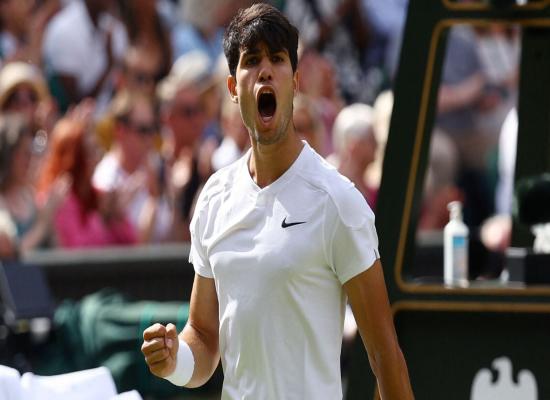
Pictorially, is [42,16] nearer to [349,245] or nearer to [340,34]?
[340,34]

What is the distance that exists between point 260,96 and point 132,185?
585cm

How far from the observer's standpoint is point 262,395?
3.20 m

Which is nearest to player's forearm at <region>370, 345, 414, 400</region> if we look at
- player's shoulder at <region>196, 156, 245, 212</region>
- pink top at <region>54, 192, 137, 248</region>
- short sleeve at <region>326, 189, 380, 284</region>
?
short sleeve at <region>326, 189, 380, 284</region>

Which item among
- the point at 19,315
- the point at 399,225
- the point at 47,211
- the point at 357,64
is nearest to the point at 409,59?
the point at 399,225

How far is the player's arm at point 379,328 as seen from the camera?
3217 millimetres

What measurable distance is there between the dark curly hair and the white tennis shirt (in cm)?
29

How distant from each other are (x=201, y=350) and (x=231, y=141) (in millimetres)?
5552

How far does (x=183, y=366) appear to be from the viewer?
3.32 metres

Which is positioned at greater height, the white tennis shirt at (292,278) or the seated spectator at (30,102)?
the seated spectator at (30,102)

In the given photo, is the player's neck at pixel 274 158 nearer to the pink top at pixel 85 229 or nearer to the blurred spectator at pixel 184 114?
the pink top at pixel 85 229

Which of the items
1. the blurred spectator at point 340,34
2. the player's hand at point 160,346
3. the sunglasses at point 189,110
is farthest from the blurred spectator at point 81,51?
the player's hand at point 160,346

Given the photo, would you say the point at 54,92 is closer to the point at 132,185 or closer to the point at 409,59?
the point at 132,185

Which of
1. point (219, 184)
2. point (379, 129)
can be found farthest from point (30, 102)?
point (219, 184)

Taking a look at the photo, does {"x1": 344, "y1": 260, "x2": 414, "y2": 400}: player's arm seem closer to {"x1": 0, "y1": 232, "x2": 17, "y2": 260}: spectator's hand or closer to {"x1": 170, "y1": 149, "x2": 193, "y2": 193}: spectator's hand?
{"x1": 0, "y1": 232, "x2": 17, "y2": 260}: spectator's hand
